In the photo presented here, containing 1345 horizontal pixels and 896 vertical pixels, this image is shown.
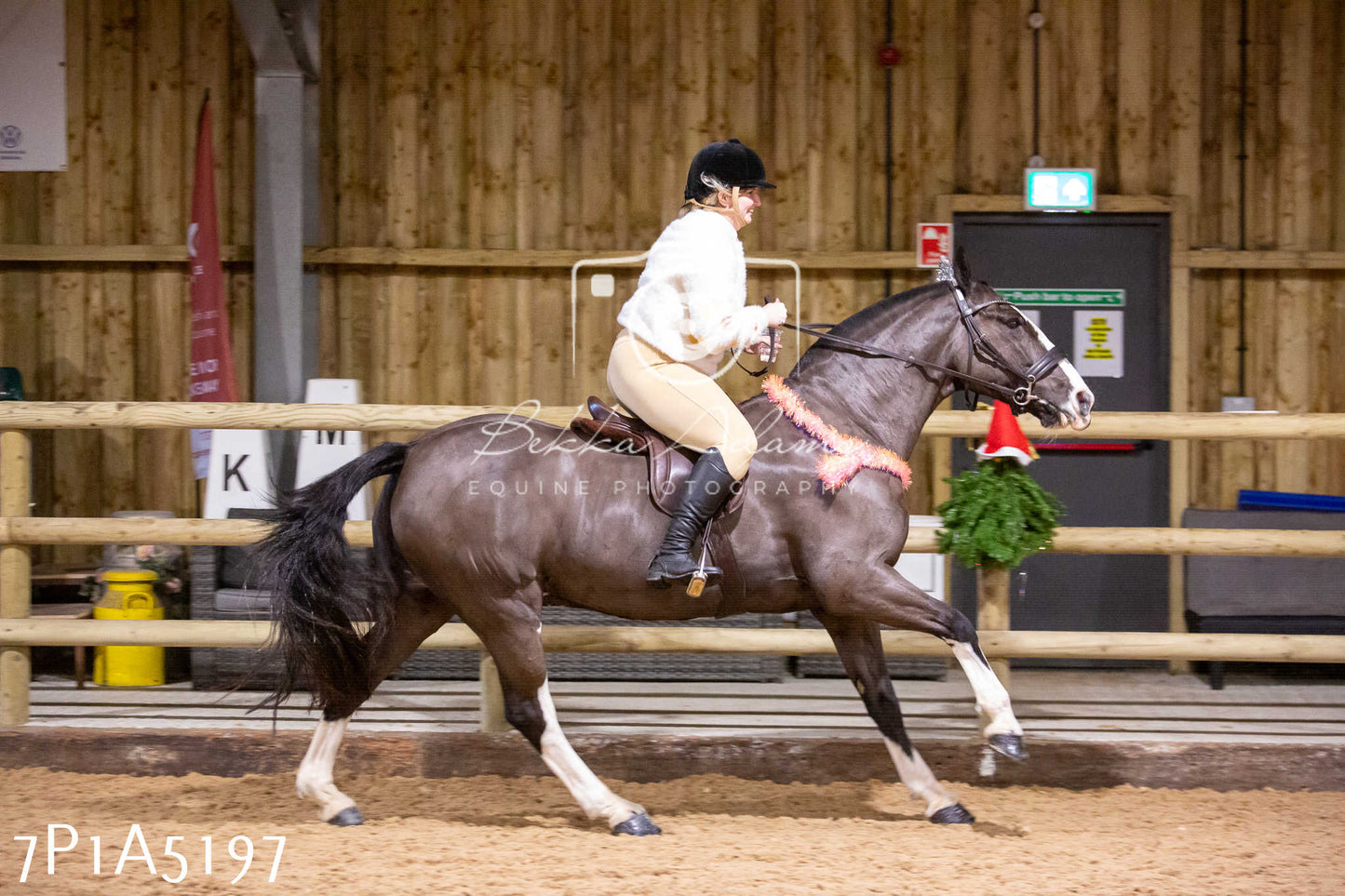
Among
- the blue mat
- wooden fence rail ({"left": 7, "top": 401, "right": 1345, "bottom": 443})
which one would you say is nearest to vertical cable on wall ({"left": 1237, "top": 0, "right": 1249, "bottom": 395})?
the blue mat

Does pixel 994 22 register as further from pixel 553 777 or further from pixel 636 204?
pixel 553 777

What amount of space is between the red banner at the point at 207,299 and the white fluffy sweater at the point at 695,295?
327 cm

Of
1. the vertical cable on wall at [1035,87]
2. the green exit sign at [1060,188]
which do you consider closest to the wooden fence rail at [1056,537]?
the green exit sign at [1060,188]

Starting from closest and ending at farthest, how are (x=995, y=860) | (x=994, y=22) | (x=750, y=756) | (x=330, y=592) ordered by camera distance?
(x=995, y=860) → (x=330, y=592) → (x=750, y=756) → (x=994, y=22)

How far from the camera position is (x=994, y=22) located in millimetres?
6816

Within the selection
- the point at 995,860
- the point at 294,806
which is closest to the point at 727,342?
the point at 995,860

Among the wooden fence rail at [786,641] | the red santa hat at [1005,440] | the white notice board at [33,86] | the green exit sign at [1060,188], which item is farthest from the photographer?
the green exit sign at [1060,188]

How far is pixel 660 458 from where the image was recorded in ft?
12.5

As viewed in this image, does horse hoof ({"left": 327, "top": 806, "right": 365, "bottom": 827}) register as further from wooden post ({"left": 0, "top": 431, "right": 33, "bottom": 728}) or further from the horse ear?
the horse ear

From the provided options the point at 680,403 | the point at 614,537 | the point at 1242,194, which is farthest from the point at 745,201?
the point at 1242,194

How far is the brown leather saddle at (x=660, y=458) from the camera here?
A: 3777 mm

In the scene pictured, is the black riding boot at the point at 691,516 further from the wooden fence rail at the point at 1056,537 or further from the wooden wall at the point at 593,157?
the wooden wall at the point at 593,157

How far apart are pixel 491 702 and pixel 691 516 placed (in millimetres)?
1403

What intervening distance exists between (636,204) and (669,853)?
13.8ft
